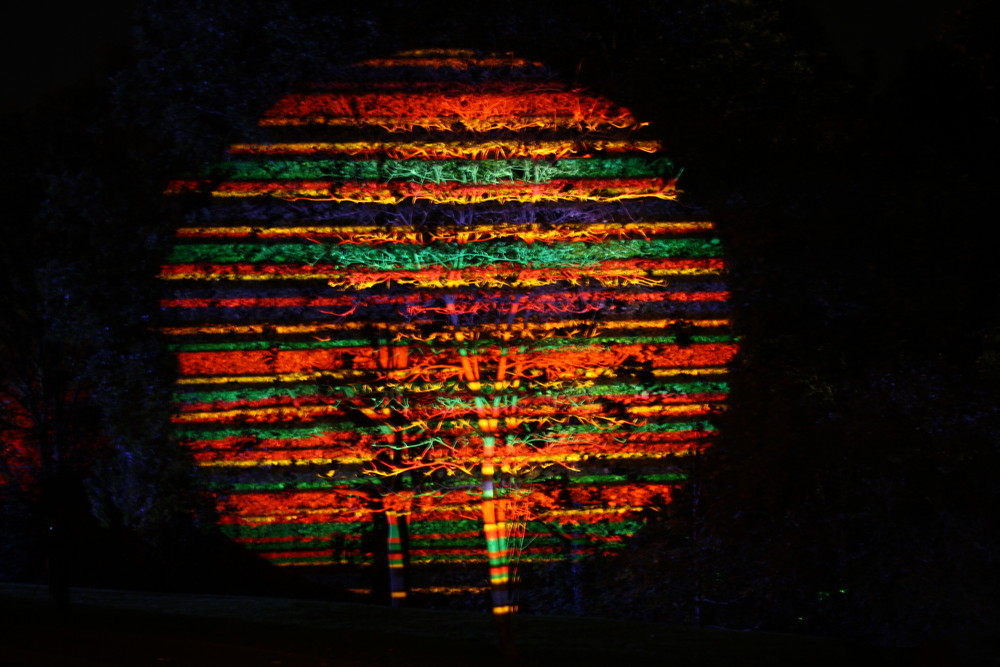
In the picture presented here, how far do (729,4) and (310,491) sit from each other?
8619 millimetres

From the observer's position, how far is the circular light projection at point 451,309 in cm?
1068

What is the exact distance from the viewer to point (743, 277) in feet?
42.8

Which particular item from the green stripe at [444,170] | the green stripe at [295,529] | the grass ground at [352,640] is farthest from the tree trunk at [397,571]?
the green stripe at [444,170]

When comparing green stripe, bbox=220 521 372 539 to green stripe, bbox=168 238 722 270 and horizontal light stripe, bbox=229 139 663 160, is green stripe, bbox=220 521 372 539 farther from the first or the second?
horizontal light stripe, bbox=229 139 663 160

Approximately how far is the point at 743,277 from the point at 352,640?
21.3ft

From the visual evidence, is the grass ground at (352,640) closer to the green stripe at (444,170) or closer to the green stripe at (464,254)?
the green stripe at (464,254)

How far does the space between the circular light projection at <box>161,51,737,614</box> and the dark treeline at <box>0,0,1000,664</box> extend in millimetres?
491

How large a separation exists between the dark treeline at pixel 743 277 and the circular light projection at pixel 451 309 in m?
0.49

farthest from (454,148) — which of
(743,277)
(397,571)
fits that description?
(397,571)

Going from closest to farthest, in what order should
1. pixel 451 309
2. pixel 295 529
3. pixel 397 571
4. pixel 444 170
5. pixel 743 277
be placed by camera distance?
pixel 451 309, pixel 444 170, pixel 743 277, pixel 397 571, pixel 295 529


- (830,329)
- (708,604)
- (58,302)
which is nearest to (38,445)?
(58,302)

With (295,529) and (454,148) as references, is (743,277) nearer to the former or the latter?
(454,148)

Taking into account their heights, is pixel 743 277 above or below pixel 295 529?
above

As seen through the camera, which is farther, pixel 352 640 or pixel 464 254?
pixel 352 640
